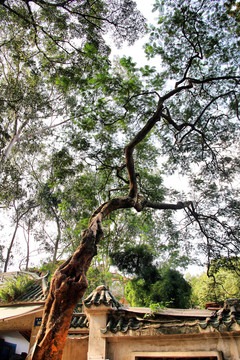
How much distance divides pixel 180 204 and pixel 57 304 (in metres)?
5.21

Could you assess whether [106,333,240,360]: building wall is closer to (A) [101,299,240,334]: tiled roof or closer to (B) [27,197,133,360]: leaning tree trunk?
(A) [101,299,240,334]: tiled roof

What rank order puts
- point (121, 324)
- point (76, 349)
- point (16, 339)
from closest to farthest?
point (121, 324)
point (76, 349)
point (16, 339)

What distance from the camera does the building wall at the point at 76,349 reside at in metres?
4.95

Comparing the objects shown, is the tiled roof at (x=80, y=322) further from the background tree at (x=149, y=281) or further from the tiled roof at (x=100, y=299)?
the background tree at (x=149, y=281)

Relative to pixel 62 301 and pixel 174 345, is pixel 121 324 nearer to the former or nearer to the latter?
pixel 174 345

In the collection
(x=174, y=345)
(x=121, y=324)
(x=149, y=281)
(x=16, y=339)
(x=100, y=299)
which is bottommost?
(x=16, y=339)

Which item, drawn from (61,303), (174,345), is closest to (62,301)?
(61,303)

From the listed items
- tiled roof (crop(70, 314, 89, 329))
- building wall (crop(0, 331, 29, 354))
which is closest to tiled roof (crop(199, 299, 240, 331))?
tiled roof (crop(70, 314, 89, 329))

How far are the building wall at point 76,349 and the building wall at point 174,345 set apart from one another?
86 cm

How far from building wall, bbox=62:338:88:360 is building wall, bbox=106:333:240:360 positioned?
86 cm

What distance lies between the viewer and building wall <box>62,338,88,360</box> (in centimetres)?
495

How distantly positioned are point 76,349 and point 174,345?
228 cm

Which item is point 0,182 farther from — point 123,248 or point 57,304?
point 57,304

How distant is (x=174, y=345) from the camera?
416cm
